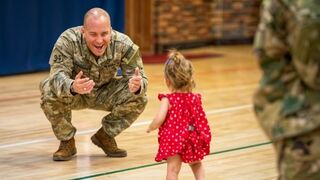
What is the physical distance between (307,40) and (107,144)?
8.69 feet

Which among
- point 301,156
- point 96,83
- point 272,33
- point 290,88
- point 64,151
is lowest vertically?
point 64,151

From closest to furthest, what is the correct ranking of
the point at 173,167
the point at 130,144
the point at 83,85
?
the point at 173,167 → the point at 83,85 → the point at 130,144

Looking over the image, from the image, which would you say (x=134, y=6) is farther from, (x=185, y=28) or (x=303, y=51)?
(x=303, y=51)

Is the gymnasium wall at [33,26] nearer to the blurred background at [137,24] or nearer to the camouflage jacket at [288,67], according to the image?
the blurred background at [137,24]

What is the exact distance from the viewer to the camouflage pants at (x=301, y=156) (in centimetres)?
193

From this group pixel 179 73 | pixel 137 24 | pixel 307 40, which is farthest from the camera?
pixel 137 24

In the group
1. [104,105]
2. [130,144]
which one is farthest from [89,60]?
[130,144]

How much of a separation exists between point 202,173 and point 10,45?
15.5 feet

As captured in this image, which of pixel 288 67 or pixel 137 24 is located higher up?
pixel 288 67

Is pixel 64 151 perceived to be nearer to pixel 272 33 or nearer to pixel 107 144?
pixel 107 144

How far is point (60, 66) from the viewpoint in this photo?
13.3 ft

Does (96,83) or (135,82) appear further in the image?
(96,83)

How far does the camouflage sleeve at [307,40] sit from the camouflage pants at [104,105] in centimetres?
231

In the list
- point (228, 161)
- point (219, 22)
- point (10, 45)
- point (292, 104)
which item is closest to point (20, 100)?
point (10, 45)
